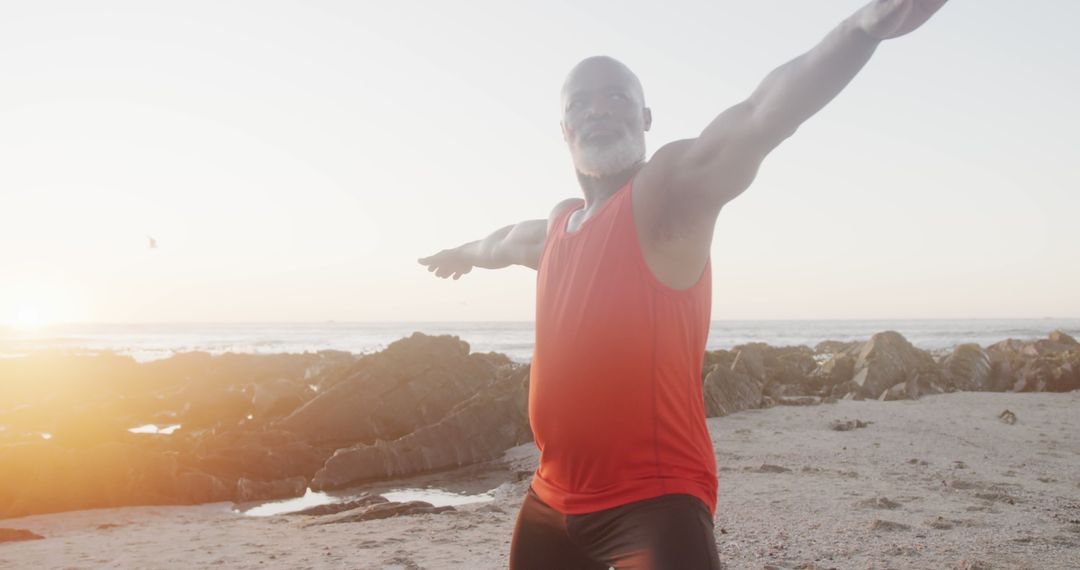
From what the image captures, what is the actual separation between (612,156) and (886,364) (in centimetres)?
1599

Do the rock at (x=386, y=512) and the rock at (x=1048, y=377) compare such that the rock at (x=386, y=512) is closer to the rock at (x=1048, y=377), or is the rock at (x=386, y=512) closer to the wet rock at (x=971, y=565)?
the wet rock at (x=971, y=565)

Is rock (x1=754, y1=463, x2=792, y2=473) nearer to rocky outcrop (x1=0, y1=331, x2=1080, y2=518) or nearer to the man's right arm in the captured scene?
rocky outcrop (x1=0, y1=331, x2=1080, y2=518)

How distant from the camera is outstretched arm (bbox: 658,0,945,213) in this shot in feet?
5.49

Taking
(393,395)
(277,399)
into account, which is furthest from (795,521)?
(277,399)

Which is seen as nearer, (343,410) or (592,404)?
(592,404)

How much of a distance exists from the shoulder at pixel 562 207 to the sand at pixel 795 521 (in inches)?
139

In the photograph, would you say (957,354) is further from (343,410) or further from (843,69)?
(843,69)

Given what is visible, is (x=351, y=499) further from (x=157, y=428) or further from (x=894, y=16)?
(x=894, y=16)

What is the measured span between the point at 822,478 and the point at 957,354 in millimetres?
11290

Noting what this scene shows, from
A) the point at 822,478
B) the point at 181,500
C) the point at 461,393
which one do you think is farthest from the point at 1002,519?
the point at 461,393

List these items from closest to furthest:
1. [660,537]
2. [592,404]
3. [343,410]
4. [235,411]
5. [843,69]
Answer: [843,69], [660,537], [592,404], [343,410], [235,411]

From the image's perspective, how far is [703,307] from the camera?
7.54 feet

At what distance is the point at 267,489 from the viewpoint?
977 centimetres

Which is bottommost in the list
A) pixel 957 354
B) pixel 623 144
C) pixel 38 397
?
pixel 38 397
